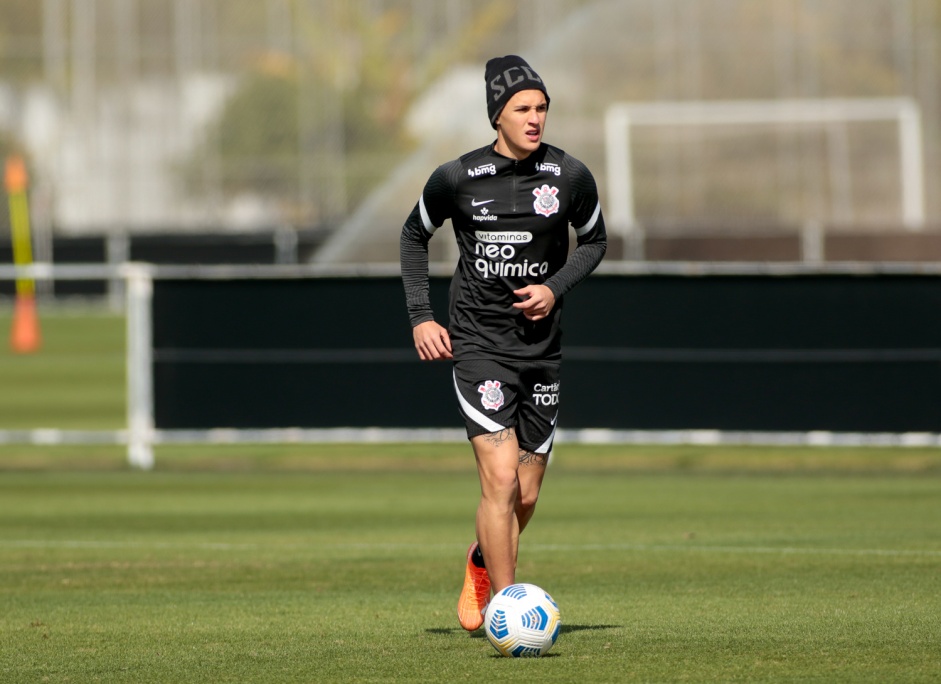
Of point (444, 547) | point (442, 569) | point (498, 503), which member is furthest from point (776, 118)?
point (498, 503)

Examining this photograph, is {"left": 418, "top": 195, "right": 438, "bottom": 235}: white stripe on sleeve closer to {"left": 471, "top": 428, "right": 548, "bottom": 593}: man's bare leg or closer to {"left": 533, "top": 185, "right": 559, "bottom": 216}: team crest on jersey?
{"left": 533, "top": 185, "right": 559, "bottom": 216}: team crest on jersey

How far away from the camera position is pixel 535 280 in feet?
24.8

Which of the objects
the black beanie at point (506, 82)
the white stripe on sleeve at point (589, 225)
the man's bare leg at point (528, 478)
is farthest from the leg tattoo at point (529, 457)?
the black beanie at point (506, 82)

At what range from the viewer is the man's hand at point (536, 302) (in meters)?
7.28

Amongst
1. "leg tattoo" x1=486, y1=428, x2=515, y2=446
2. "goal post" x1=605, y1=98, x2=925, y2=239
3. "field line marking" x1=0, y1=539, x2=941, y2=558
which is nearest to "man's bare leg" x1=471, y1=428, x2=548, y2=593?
"leg tattoo" x1=486, y1=428, x2=515, y2=446

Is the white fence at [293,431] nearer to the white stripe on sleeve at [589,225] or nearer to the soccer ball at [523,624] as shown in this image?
the white stripe on sleeve at [589,225]

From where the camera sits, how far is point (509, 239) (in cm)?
751

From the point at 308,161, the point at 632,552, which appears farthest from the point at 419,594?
the point at 308,161

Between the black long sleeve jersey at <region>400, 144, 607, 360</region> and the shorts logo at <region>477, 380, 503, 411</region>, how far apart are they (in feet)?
0.44

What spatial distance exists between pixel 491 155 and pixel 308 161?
124 feet

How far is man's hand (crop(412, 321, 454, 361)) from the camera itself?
298 inches

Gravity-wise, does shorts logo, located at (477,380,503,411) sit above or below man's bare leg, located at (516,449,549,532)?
above

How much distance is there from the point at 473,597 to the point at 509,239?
156 centimetres

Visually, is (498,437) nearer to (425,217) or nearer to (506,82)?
(425,217)
